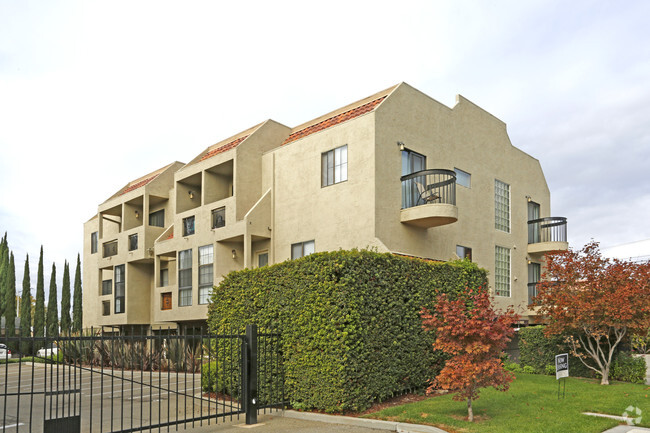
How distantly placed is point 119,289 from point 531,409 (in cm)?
2583

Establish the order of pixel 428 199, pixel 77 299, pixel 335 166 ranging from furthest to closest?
pixel 77 299, pixel 335 166, pixel 428 199

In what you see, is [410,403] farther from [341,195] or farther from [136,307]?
[136,307]

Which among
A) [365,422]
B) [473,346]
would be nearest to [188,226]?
[365,422]

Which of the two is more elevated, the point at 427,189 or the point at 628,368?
the point at 427,189

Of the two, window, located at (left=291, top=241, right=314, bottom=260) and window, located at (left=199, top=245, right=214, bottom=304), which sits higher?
window, located at (left=291, top=241, right=314, bottom=260)

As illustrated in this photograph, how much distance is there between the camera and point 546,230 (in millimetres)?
28516

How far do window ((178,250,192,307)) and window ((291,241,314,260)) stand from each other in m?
6.41

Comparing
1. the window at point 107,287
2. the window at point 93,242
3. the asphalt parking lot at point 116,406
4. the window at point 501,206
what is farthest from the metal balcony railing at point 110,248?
the window at point 501,206

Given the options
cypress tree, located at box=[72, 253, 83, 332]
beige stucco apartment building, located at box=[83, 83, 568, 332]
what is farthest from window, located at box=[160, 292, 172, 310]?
cypress tree, located at box=[72, 253, 83, 332]

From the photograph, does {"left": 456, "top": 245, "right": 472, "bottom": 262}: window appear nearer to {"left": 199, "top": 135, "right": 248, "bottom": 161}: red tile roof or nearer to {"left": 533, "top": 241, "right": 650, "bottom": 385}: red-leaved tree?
{"left": 533, "top": 241, "right": 650, "bottom": 385}: red-leaved tree

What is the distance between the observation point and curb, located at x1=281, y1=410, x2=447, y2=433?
10.3 metres

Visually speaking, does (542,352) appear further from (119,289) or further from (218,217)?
(119,289)

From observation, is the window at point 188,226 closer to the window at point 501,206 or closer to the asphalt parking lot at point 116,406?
the asphalt parking lot at point 116,406

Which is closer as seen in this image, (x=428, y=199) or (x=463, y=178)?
(x=428, y=199)
